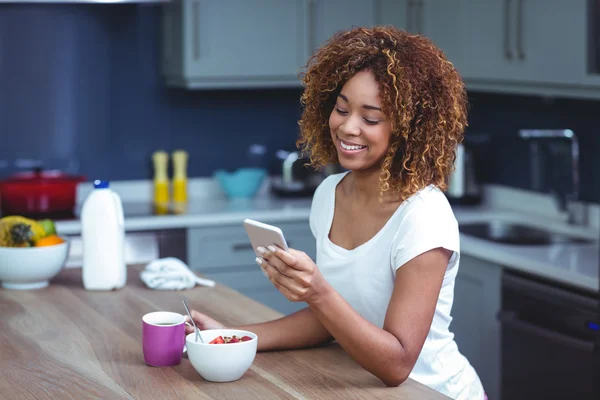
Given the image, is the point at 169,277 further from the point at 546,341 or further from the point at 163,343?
the point at 546,341

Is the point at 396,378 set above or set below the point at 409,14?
below

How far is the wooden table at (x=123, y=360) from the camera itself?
1.63 metres

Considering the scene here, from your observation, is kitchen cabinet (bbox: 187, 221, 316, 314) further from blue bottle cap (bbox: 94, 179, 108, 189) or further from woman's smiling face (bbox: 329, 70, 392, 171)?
woman's smiling face (bbox: 329, 70, 392, 171)

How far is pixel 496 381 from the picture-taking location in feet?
11.2

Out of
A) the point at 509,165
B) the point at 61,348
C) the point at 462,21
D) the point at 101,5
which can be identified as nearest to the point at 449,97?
the point at 61,348

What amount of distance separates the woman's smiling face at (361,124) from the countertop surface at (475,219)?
1.33 meters

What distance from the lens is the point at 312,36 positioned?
4.34 m

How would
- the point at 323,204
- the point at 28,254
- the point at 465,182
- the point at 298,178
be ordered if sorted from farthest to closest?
the point at 298,178 → the point at 465,182 → the point at 28,254 → the point at 323,204

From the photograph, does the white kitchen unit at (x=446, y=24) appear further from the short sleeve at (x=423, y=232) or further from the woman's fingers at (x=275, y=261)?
the woman's fingers at (x=275, y=261)

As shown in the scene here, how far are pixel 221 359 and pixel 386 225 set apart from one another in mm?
419

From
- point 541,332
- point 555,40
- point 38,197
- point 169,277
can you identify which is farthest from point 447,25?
point 169,277

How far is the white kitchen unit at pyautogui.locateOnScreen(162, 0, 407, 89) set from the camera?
165 inches

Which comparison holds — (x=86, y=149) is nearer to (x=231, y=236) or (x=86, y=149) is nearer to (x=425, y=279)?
(x=231, y=236)

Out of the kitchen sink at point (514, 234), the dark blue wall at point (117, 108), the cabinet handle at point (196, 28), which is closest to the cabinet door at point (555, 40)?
the dark blue wall at point (117, 108)
